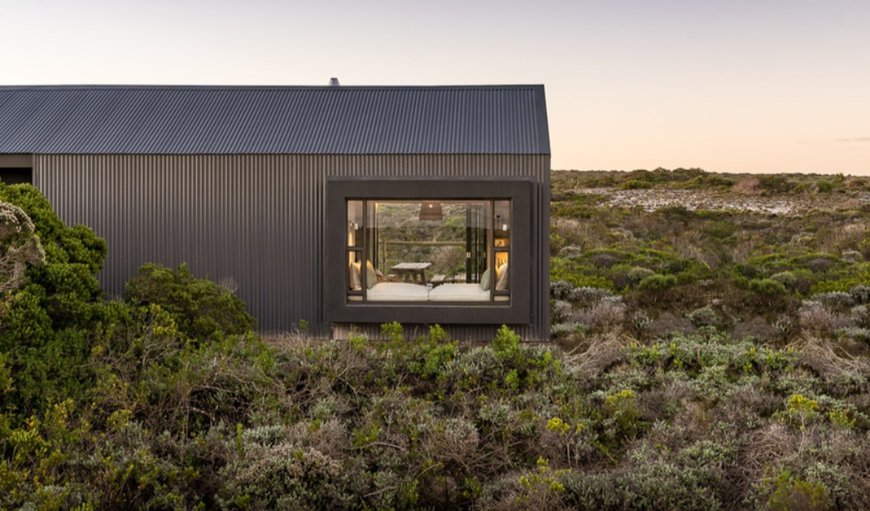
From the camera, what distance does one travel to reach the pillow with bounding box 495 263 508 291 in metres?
10.7

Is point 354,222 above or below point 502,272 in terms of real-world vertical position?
above

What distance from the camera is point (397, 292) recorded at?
10.7 m

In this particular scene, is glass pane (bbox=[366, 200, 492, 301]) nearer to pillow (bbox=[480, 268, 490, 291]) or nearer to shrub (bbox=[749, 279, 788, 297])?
pillow (bbox=[480, 268, 490, 291])

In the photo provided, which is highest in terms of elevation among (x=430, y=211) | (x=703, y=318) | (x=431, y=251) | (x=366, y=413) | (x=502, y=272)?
(x=430, y=211)

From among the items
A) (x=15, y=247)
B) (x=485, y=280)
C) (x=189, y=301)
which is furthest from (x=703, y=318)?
(x=15, y=247)

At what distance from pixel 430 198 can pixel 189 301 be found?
11.0 feet

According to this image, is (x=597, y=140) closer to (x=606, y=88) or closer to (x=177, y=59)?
(x=606, y=88)

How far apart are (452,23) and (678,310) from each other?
8.47 metres

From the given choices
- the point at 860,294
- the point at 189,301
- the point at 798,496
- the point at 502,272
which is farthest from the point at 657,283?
the point at 798,496

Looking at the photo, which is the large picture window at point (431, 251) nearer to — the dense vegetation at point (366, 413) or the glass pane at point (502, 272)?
the glass pane at point (502, 272)

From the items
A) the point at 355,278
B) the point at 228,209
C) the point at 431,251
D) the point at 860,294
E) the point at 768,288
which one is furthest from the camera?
the point at 768,288

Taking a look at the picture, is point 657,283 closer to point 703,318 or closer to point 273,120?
point 703,318

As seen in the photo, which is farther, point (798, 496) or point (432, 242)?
point (432, 242)

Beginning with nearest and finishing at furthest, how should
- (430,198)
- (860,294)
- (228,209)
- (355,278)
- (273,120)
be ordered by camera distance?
1. (430,198)
2. (355,278)
3. (228,209)
4. (273,120)
5. (860,294)
